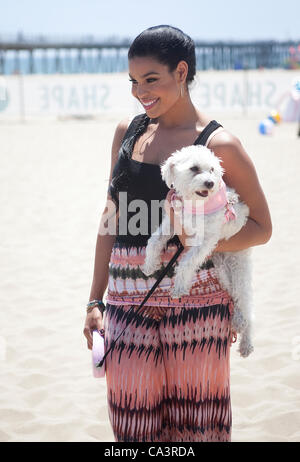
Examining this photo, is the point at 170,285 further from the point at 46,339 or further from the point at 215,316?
the point at 46,339

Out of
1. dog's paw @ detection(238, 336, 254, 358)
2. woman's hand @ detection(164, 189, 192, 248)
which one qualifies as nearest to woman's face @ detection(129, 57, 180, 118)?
woman's hand @ detection(164, 189, 192, 248)

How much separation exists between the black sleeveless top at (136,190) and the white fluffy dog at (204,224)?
0.06 meters

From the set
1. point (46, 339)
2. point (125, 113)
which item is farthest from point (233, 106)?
point (46, 339)

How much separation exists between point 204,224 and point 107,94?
29.2 meters

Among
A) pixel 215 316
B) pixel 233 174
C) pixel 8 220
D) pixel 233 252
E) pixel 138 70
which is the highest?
pixel 8 220

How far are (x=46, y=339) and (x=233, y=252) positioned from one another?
277 centimetres

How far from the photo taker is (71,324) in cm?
468

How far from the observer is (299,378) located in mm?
3670

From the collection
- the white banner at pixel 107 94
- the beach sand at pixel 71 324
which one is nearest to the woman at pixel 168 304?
the beach sand at pixel 71 324

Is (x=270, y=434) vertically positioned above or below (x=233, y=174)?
below

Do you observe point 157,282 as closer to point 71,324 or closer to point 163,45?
point 163,45

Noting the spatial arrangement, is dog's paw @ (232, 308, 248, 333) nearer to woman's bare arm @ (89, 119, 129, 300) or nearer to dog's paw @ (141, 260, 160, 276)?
dog's paw @ (141, 260, 160, 276)

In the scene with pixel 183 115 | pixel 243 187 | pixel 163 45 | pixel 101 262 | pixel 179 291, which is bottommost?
pixel 179 291

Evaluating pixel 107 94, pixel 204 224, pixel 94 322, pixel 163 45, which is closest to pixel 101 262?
pixel 94 322
